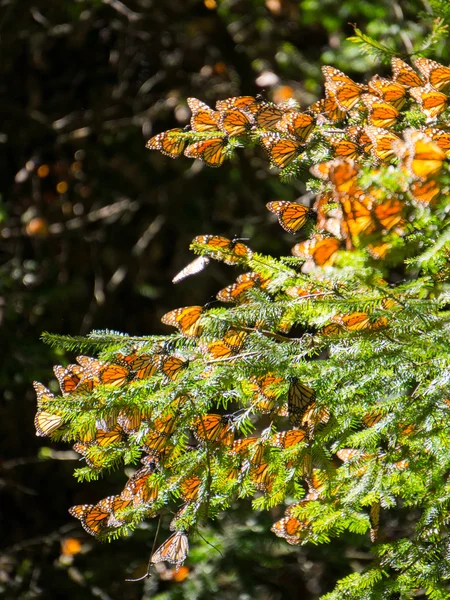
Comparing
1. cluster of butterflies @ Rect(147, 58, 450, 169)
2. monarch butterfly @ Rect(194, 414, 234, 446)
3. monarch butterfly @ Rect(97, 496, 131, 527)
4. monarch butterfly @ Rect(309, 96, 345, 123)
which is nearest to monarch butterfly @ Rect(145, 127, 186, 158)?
cluster of butterflies @ Rect(147, 58, 450, 169)

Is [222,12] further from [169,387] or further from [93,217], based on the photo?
[169,387]

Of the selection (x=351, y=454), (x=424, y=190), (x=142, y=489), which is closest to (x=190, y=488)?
(x=142, y=489)

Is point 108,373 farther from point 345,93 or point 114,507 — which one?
point 345,93

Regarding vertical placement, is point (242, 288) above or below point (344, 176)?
below

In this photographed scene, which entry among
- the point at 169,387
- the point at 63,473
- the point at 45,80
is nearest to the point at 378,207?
the point at 169,387

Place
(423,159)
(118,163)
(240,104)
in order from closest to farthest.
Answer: (423,159) < (240,104) < (118,163)

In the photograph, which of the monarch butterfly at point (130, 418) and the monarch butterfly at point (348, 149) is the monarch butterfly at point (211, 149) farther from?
the monarch butterfly at point (130, 418)

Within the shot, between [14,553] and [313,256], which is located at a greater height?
[313,256]
